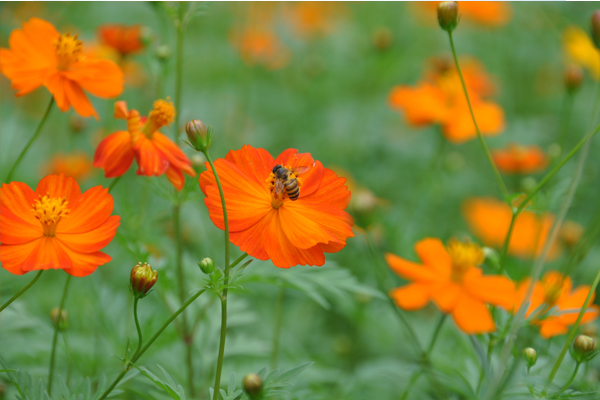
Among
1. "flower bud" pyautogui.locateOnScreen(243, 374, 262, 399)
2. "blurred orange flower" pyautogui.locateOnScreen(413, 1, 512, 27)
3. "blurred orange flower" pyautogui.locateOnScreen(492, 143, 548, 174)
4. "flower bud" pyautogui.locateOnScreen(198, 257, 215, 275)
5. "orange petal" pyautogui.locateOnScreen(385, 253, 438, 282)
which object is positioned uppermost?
"blurred orange flower" pyautogui.locateOnScreen(413, 1, 512, 27)

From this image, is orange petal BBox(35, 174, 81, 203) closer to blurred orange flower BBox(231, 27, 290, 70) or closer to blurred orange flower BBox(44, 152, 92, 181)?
blurred orange flower BBox(44, 152, 92, 181)

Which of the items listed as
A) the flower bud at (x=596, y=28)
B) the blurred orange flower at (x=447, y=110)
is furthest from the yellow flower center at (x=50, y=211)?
the blurred orange flower at (x=447, y=110)

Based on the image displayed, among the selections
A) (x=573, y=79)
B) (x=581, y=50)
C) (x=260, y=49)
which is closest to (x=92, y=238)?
(x=573, y=79)

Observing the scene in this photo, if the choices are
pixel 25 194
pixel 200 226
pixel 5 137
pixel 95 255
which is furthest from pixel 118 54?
pixel 95 255

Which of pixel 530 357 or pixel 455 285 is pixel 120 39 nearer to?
pixel 455 285

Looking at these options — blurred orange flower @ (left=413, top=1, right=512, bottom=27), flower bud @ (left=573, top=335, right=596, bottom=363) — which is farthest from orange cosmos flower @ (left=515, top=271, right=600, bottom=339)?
blurred orange flower @ (left=413, top=1, right=512, bottom=27)

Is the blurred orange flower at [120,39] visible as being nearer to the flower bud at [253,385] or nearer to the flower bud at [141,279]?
the flower bud at [141,279]
